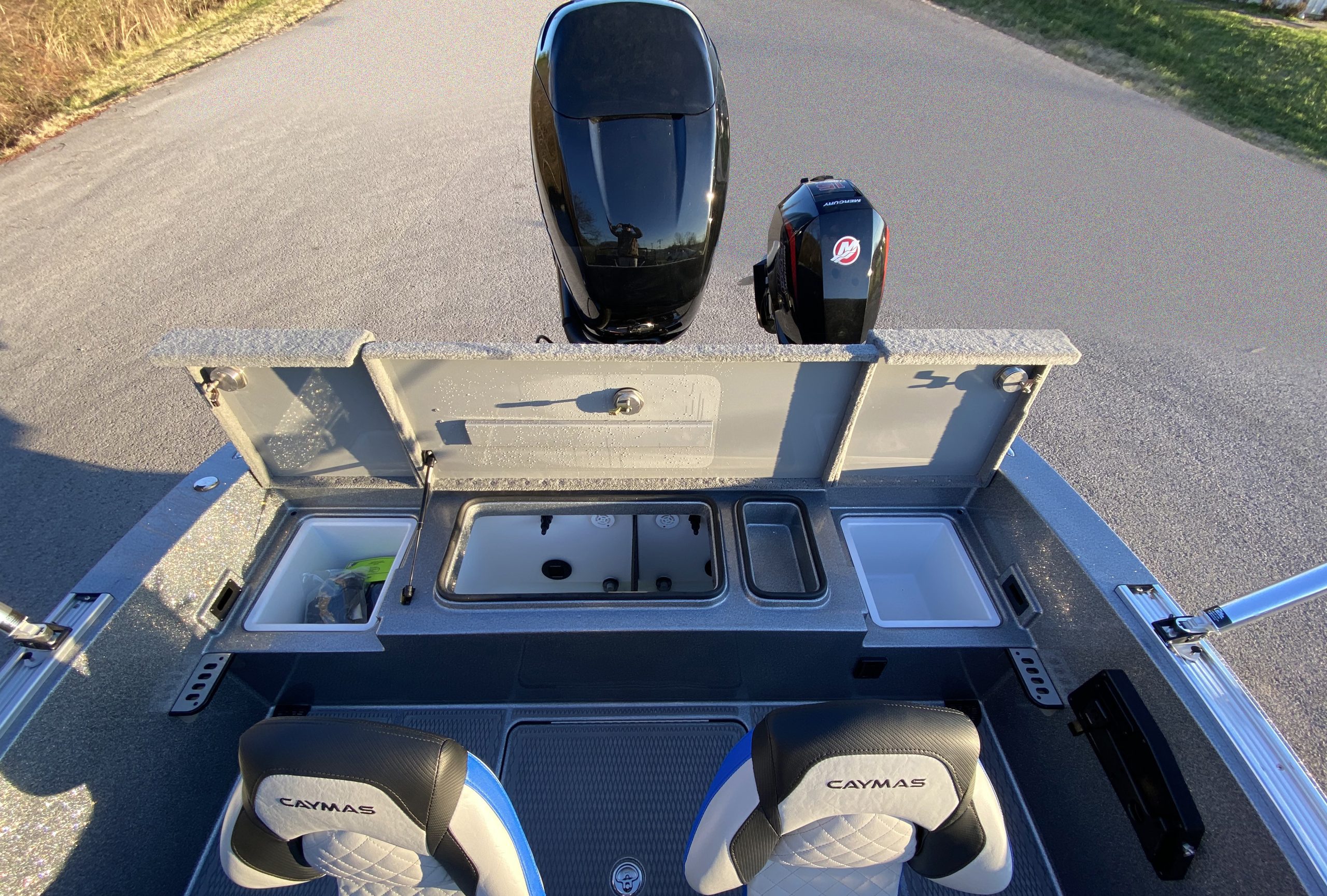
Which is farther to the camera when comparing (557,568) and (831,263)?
(557,568)

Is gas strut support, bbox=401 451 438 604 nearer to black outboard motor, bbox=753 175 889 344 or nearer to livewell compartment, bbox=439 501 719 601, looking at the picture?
livewell compartment, bbox=439 501 719 601

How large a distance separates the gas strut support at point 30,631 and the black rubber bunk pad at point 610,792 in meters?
1.08

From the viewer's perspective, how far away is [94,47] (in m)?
6.15

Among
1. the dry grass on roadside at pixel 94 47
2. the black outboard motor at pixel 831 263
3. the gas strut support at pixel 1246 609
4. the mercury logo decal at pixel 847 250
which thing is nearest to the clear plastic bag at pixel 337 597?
the black outboard motor at pixel 831 263

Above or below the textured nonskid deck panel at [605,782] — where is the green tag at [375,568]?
above

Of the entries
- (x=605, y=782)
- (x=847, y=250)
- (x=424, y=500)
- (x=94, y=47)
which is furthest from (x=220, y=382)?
(x=94, y=47)

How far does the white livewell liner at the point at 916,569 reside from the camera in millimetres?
1753

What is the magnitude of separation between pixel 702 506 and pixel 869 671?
2.13 feet

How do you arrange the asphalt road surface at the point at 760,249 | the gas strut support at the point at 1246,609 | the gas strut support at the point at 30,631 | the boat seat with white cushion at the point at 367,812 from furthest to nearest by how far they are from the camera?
the asphalt road surface at the point at 760,249 < the gas strut support at the point at 30,631 < the gas strut support at the point at 1246,609 < the boat seat with white cushion at the point at 367,812

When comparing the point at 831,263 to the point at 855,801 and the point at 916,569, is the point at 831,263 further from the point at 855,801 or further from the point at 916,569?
the point at 855,801

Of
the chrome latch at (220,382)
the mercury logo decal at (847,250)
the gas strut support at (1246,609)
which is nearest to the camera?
the gas strut support at (1246,609)

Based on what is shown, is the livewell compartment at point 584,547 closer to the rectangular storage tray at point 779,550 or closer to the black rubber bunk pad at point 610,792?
the rectangular storage tray at point 779,550

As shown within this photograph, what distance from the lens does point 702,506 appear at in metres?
1.81

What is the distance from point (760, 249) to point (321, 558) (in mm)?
3310
